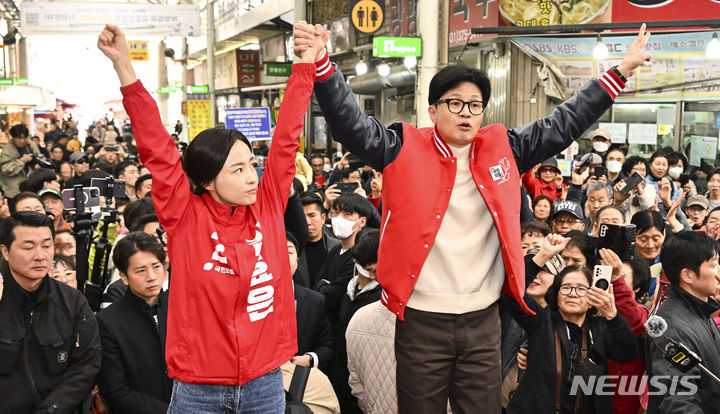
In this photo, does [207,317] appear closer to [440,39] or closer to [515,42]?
[440,39]

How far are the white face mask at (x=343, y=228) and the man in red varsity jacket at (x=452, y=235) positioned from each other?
9.09ft

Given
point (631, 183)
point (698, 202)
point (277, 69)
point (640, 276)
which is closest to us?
point (640, 276)

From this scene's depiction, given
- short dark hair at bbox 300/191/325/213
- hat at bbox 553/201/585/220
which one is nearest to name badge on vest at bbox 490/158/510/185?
short dark hair at bbox 300/191/325/213

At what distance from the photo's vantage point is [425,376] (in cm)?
281

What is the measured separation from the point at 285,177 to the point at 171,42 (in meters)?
39.7

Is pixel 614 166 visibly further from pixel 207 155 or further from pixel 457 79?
pixel 207 155

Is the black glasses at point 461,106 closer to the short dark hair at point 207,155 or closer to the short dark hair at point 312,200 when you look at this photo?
the short dark hair at point 207,155

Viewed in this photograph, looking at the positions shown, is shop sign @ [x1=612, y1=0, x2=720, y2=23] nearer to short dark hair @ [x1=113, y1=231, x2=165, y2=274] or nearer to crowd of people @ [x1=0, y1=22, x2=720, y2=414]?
crowd of people @ [x1=0, y1=22, x2=720, y2=414]

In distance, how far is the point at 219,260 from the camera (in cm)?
242

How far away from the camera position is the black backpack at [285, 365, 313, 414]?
344cm


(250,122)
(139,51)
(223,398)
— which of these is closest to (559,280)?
(223,398)

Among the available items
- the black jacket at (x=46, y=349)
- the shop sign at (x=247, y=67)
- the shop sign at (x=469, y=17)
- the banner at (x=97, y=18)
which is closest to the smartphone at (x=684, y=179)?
the shop sign at (x=469, y=17)

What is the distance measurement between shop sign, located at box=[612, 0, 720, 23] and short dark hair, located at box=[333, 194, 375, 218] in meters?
7.20

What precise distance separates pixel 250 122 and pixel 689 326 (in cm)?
871
